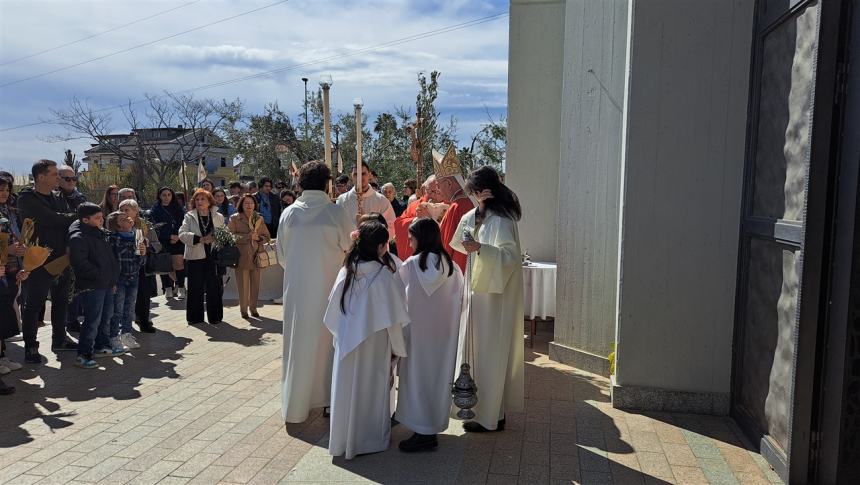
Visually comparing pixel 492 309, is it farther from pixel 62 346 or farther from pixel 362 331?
pixel 62 346

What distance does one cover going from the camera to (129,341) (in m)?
7.09

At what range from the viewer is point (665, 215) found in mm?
4656

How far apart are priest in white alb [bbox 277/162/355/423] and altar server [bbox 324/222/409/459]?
730 mm

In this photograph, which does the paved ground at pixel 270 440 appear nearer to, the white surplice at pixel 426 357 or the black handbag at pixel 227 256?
the white surplice at pixel 426 357

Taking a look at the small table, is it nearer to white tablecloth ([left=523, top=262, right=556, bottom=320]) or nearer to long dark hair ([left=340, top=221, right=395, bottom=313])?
white tablecloth ([left=523, top=262, right=556, bottom=320])

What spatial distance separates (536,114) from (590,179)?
8.43 ft

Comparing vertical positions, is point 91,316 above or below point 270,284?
above

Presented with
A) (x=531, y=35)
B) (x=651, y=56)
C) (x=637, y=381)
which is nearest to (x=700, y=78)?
(x=651, y=56)

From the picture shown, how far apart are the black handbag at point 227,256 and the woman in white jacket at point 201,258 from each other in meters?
0.17

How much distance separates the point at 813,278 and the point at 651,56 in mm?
2095

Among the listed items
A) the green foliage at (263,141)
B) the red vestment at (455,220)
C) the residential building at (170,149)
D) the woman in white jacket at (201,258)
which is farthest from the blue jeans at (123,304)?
the green foliage at (263,141)

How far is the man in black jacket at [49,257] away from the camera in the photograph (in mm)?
6348

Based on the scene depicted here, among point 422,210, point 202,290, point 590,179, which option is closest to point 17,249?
point 202,290

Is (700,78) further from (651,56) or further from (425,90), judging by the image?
(425,90)
